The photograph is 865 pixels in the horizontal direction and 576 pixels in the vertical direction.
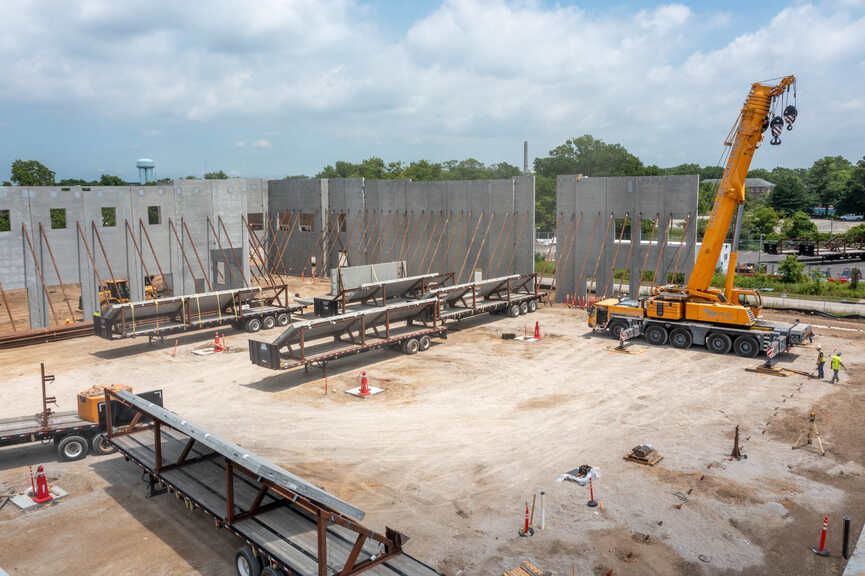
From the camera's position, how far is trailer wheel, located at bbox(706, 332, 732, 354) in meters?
25.1

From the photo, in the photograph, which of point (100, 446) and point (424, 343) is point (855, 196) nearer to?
point (424, 343)

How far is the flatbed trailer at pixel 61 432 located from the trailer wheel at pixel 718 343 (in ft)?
65.9

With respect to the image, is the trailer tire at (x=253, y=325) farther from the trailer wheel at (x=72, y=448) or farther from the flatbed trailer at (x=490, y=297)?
the trailer wheel at (x=72, y=448)

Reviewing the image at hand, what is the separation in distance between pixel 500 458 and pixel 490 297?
19406 mm

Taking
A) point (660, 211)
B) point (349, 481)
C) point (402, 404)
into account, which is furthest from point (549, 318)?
point (349, 481)

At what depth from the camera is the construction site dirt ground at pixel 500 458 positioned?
1150cm

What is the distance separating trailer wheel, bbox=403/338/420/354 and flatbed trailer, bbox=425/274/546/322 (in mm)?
2825

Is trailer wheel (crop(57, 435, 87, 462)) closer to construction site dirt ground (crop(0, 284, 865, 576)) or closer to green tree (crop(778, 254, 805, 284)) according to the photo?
construction site dirt ground (crop(0, 284, 865, 576))

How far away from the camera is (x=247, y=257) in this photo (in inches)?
1619

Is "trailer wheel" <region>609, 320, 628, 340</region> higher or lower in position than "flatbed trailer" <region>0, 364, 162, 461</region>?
higher

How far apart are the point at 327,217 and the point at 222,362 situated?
1014 inches

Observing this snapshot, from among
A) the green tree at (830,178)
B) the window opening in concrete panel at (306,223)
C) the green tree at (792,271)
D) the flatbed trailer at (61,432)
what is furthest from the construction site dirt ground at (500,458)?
the green tree at (830,178)

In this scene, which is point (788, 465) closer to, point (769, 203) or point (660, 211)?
point (660, 211)

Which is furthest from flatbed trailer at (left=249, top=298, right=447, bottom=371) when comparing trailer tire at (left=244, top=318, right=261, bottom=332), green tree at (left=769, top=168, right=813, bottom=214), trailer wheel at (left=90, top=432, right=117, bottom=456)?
green tree at (left=769, top=168, right=813, bottom=214)
